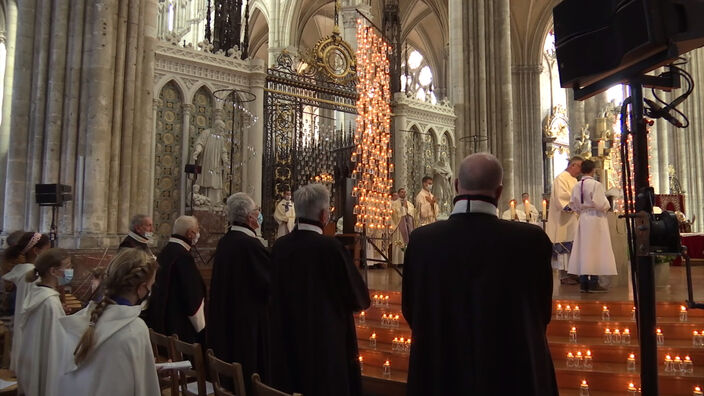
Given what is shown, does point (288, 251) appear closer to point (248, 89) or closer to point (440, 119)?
point (248, 89)

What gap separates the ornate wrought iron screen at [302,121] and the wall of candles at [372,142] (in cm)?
158

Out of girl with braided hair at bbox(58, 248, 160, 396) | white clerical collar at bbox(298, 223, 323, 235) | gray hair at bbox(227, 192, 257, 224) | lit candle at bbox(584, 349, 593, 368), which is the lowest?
lit candle at bbox(584, 349, 593, 368)

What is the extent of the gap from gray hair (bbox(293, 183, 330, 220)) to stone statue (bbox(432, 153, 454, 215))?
38.8 ft

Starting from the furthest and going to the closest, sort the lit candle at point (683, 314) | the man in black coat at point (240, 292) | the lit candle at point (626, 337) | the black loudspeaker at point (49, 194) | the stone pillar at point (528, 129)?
1. the stone pillar at point (528, 129)
2. the black loudspeaker at point (49, 194)
3. the lit candle at point (683, 314)
4. the lit candle at point (626, 337)
5. the man in black coat at point (240, 292)

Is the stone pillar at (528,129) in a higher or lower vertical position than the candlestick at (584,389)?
higher

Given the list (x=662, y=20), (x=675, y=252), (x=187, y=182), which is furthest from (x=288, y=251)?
(x=187, y=182)

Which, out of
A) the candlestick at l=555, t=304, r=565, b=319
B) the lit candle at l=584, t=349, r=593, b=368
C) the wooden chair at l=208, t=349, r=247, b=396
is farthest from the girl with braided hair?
the candlestick at l=555, t=304, r=565, b=319

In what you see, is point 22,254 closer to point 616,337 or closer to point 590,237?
point 616,337

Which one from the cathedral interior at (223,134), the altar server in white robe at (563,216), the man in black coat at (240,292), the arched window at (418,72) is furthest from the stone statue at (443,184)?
the arched window at (418,72)

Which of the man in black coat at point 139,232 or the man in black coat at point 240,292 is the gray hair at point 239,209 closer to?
the man in black coat at point 240,292

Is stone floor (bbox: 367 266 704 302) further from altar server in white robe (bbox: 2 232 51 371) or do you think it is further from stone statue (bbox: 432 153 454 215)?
stone statue (bbox: 432 153 454 215)

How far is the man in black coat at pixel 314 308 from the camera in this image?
332 centimetres

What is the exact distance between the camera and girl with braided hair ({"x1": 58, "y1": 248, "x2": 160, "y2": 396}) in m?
2.34

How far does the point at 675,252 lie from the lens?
2531 millimetres
